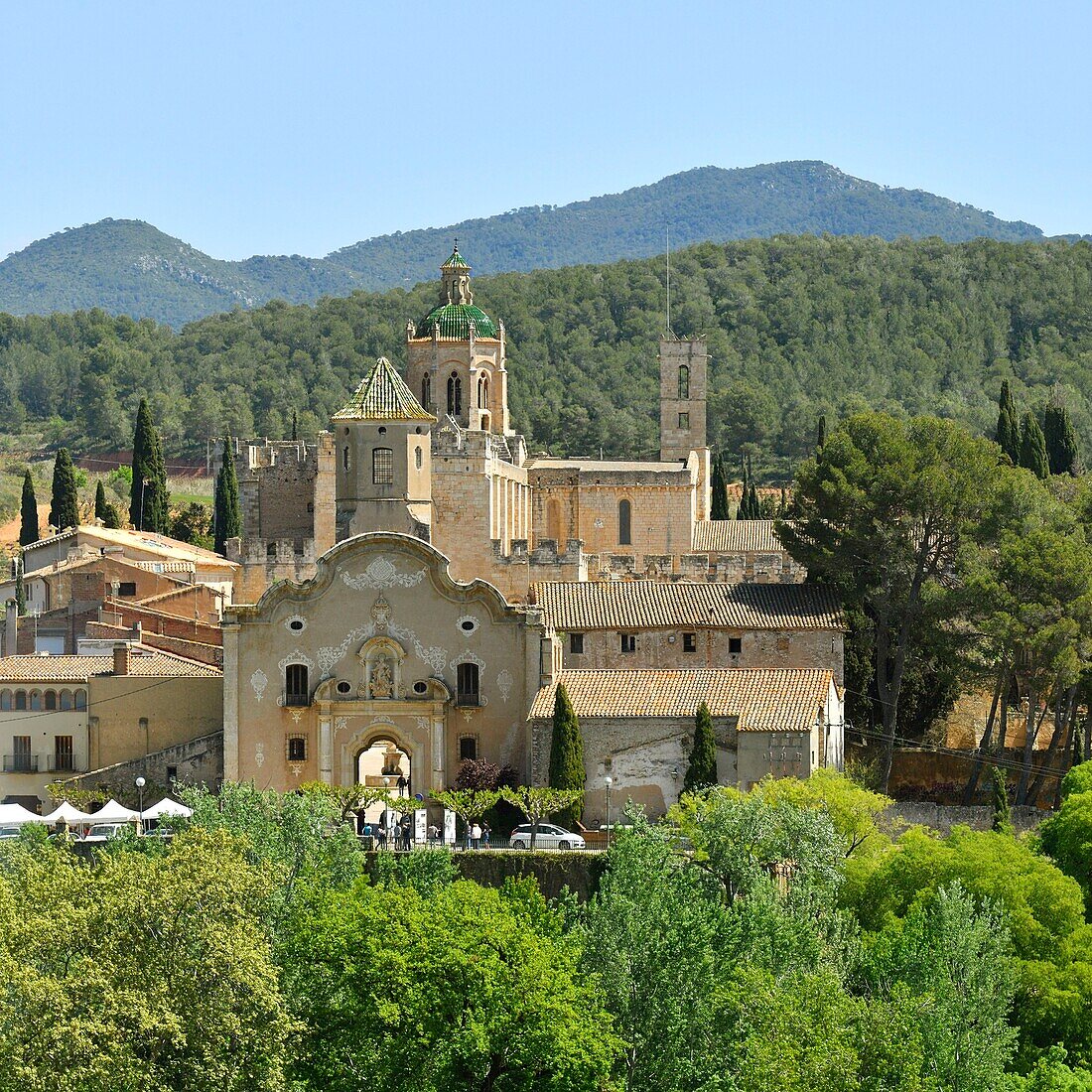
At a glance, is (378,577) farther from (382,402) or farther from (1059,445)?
(1059,445)

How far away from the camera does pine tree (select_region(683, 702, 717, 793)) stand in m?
56.0

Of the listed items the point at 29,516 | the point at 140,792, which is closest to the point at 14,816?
the point at 140,792

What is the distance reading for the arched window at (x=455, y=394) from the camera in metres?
88.6

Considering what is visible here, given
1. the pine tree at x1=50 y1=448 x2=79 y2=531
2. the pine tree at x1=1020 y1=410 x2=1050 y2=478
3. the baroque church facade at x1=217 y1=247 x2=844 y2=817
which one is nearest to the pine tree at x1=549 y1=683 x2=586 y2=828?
the baroque church facade at x1=217 y1=247 x2=844 y2=817

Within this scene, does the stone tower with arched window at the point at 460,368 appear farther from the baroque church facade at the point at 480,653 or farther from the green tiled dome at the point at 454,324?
the baroque church facade at the point at 480,653

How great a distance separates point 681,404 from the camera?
10525 cm

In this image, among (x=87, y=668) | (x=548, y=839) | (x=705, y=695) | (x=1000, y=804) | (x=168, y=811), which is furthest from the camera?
(x=87, y=668)

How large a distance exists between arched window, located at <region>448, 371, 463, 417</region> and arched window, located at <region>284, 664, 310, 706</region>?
28.8m

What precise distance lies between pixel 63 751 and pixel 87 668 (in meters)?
2.32

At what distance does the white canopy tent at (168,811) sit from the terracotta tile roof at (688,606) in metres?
10.4

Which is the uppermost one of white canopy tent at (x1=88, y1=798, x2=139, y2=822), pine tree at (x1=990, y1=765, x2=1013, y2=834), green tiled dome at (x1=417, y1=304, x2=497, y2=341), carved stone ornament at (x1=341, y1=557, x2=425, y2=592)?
green tiled dome at (x1=417, y1=304, x2=497, y2=341)

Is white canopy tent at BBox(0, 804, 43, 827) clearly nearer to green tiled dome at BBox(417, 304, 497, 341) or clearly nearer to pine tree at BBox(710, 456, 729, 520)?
green tiled dome at BBox(417, 304, 497, 341)

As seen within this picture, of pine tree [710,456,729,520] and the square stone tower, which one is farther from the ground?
→ the square stone tower

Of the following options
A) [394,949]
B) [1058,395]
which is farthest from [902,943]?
[1058,395]
